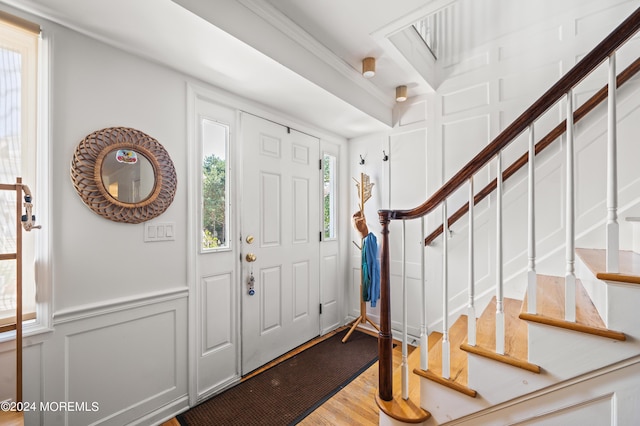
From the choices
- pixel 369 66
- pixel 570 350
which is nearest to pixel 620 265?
pixel 570 350

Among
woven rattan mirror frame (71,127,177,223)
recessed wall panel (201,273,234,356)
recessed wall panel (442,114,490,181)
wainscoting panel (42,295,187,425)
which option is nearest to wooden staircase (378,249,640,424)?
recessed wall panel (442,114,490,181)

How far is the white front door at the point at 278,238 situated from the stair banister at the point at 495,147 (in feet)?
4.02

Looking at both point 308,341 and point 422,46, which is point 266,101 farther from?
point 308,341

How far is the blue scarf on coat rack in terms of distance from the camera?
266cm

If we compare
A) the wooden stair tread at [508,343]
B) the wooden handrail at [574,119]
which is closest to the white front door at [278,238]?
the wooden handrail at [574,119]

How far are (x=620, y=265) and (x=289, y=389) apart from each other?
6.79 ft

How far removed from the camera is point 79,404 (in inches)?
55.7

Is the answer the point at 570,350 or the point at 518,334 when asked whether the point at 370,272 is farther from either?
the point at 570,350

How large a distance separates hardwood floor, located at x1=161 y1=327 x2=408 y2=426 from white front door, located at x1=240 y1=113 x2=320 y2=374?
419mm

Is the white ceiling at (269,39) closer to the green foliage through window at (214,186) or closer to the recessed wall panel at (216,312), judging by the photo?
the green foliage through window at (214,186)

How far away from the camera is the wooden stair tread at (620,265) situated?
941mm

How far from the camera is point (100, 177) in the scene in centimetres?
147

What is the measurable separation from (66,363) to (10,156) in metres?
1.07

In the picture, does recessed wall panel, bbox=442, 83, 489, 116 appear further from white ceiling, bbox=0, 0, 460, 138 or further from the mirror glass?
the mirror glass
